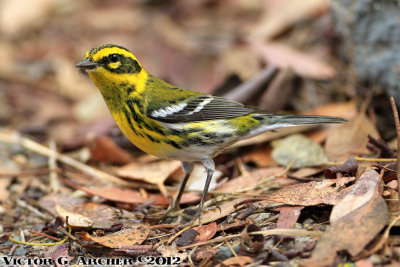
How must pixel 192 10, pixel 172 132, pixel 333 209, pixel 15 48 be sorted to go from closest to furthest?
pixel 333 209
pixel 172 132
pixel 15 48
pixel 192 10

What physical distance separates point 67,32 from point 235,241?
7840 millimetres

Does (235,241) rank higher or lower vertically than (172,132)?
lower

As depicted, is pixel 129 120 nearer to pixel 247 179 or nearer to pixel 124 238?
pixel 124 238

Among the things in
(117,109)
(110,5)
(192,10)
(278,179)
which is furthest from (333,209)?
(110,5)

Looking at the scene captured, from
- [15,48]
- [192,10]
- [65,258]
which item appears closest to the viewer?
[65,258]

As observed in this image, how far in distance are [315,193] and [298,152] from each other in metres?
1.37

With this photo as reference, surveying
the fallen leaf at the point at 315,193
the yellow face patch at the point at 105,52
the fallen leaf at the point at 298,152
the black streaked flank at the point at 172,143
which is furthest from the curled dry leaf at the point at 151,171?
the fallen leaf at the point at 315,193

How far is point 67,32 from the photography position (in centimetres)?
1012

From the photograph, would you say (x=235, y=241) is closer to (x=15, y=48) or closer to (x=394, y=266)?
(x=394, y=266)

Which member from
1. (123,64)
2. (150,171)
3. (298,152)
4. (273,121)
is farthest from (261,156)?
(123,64)

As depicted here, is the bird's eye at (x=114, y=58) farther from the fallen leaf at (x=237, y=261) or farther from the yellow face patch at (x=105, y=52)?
the fallen leaf at (x=237, y=261)

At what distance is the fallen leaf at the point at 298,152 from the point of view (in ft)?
15.8

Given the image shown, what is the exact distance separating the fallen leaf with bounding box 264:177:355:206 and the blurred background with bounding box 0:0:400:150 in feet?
5.56

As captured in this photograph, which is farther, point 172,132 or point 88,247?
point 172,132
